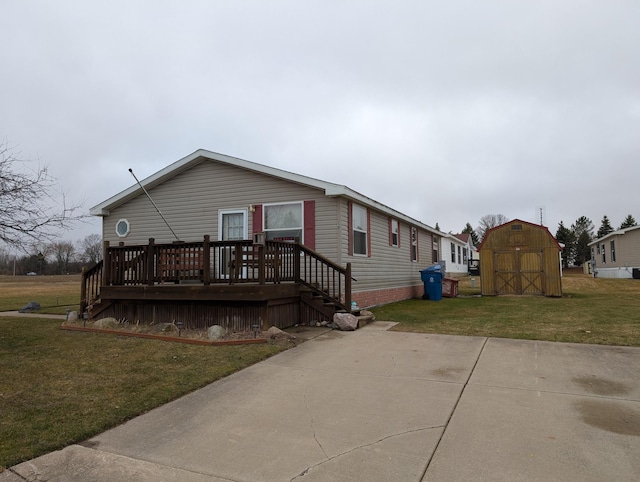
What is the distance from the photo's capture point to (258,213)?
11281 millimetres

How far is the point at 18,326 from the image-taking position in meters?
9.10

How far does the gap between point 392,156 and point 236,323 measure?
59.9 feet

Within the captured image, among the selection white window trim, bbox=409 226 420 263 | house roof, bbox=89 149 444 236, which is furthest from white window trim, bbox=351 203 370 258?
white window trim, bbox=409 226 420 263

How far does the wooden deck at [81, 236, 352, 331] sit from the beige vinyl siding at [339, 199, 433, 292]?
151cm

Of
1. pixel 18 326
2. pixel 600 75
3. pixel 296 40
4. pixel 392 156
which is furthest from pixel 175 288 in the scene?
pixel 392 156

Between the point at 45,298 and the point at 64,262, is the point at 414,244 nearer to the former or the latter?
the point at 45,298

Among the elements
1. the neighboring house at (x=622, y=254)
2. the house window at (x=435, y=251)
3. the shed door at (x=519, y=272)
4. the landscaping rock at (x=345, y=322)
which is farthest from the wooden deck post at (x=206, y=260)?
the neighboring house at (x=622, y=254)

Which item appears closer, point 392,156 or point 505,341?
point 505,341

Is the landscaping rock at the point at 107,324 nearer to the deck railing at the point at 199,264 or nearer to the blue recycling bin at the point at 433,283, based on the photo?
the deck railing at the point at 199,264

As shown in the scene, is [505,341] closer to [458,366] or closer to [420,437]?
[458,366]

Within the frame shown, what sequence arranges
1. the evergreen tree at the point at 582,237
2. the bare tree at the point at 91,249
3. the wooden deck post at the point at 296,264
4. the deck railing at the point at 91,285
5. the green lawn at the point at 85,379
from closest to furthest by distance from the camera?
the green lawn at the point at 85,379
the wooden deck post at the point at 296,264
the deck railing at the point at 91,285
the bare tree at the point at 91,249
the evergreen tree at the point at 582,237

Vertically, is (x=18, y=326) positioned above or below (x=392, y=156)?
below

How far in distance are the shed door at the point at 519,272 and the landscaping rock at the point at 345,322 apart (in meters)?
11.2

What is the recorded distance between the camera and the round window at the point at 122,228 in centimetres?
1312
